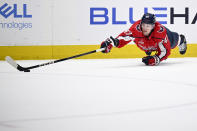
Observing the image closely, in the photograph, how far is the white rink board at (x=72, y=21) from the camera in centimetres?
573

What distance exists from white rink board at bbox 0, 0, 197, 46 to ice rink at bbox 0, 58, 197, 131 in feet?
4.20

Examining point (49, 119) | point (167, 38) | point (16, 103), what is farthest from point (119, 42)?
point (49, 119)

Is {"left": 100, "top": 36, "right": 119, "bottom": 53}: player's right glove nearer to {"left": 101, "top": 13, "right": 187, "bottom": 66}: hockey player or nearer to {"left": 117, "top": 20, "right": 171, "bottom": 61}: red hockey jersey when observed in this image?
{"left": 101, "top": 13, "right": 187, "bottom": 66}: hockey player

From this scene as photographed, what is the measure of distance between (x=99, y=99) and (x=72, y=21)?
325cm

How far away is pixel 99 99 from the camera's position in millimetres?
2721

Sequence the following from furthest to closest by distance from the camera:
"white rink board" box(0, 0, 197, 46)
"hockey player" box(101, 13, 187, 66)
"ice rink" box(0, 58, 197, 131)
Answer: "white rink board" box(0, 0, 197, 46) → "hockey player" box(101, 13, 187, 66) → "ice rink" box(0, 58, 197, 131)

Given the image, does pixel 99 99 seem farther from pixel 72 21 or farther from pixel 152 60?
pixel 72 21

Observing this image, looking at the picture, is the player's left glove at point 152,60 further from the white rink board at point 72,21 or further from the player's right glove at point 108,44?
the white rink board at point 72,21

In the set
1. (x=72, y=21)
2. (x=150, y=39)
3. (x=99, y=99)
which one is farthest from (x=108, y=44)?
(x=99, y=99)

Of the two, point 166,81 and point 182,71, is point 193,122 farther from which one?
point 182,71

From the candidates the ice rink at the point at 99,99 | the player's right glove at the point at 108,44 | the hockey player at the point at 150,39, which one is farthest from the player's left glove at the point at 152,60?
the player's right glove at the point at 108,44

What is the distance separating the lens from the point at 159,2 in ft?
19.8

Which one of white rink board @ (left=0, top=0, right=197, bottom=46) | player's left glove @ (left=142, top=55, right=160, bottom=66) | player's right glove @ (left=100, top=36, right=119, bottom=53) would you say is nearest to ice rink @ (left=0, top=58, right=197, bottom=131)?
player's left glove @ (left=142, top=55, right=160, bottom=66)

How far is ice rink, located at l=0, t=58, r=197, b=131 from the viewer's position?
203cm
